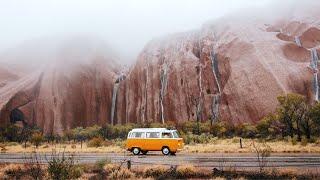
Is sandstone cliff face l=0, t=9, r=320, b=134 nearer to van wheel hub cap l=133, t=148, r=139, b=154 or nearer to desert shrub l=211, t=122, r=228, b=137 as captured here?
desert shrub l=211, t=122, r=228, b=137

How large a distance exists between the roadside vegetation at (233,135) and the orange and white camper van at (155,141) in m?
5.88

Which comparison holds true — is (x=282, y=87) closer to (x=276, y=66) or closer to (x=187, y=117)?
(x=276, y=66)

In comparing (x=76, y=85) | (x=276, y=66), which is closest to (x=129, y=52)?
(x=76, y=85)

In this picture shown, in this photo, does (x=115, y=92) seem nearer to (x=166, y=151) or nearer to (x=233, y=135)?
(x=233, y=135)

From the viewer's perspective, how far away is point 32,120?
325 ft

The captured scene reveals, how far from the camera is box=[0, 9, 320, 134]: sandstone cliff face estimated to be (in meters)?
75.6

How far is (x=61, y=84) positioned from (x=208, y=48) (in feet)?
126

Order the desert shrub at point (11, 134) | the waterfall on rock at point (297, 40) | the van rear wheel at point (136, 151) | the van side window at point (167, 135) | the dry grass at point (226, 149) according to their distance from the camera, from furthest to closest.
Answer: the waterfall on rock at point (297, 40) < the desert shrub at point (11, 134) < the dry grass at point (226, 149) < the van rear wheel at point (136, 151) < the van side window at point (167, 135)

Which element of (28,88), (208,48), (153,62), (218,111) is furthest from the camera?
(28,88)

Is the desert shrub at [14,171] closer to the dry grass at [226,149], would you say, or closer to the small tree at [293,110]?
the dry grass at [226,149]

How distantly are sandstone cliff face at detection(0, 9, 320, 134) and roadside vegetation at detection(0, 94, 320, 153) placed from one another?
11403 mm

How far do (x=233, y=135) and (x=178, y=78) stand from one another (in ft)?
89.7

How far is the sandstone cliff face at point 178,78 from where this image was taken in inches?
2977

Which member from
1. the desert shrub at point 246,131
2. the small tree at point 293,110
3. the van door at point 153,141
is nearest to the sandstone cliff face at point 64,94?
the desert shrub at point 246,131
